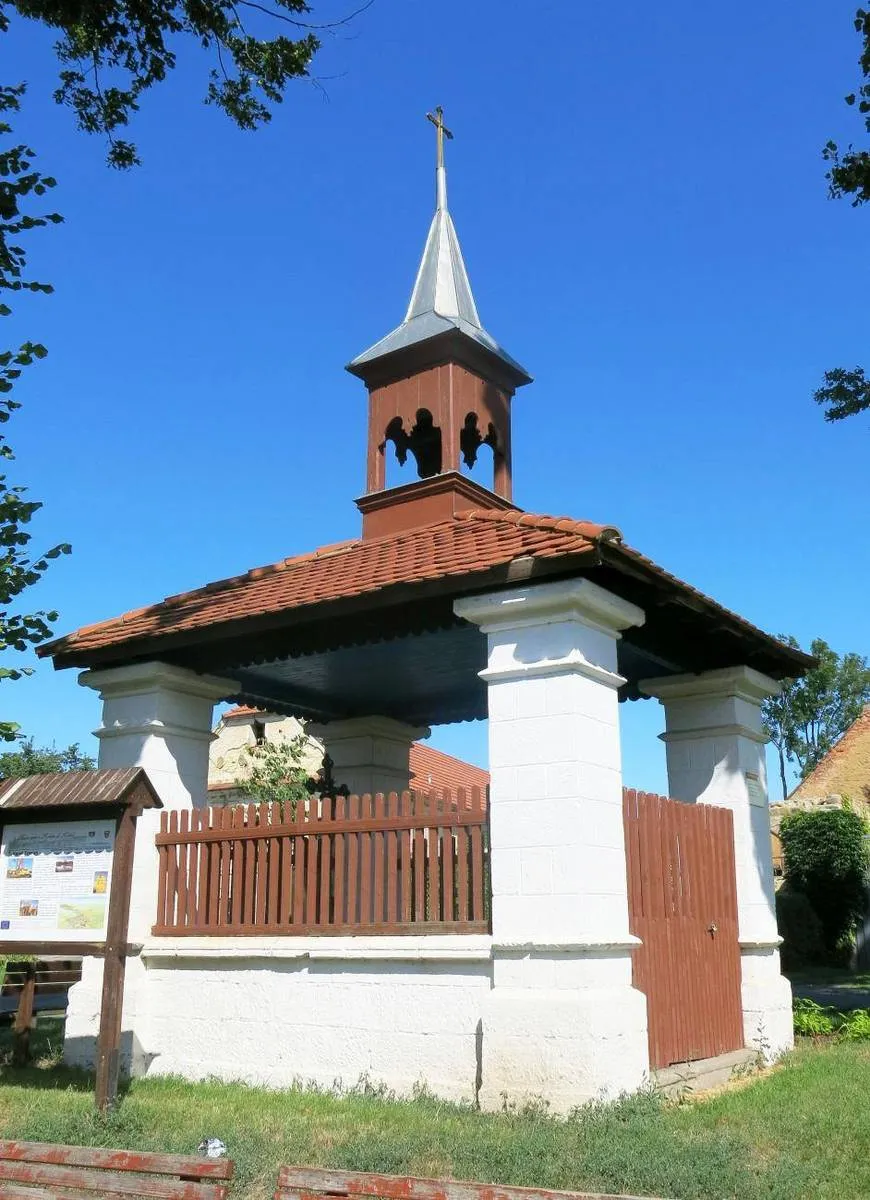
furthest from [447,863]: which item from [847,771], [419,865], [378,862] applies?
[847,771]

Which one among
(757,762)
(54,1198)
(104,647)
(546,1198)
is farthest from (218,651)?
(546,1198)

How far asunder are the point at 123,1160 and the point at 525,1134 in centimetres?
287

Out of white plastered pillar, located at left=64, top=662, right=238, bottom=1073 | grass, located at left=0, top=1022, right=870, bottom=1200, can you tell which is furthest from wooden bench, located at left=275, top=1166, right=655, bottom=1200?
white plastered pillar, located at left=64, top=662, right=238, bottom=1073

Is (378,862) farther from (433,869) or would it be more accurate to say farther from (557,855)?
(557,855)

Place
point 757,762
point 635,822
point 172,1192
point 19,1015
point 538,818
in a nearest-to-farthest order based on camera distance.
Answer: point 172,1192 → point 538,818 → point 635,822 → point 19,1015 → point 757,762

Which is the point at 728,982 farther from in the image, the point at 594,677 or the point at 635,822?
the point at 594,677

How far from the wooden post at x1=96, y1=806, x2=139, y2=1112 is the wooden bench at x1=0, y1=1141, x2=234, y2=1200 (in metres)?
2.75

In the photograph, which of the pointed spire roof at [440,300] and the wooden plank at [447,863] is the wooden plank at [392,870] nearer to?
the wooden plank at [447,863]

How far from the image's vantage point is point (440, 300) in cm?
1235

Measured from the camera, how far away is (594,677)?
785 centimetres

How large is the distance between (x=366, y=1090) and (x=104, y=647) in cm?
438

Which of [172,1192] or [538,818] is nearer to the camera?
[172,1192]

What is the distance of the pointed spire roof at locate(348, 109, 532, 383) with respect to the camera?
11.4m

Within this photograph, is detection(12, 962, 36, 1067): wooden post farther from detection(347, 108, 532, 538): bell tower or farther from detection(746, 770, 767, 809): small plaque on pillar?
detection(746, 770, 767, 809): small plaque on pillar
